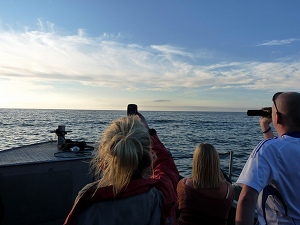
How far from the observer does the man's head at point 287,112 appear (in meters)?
1.71

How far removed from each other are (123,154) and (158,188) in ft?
1.11

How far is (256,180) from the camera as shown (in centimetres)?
156

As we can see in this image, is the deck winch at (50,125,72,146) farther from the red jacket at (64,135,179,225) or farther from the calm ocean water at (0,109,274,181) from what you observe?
the red jacket at (64,135,179,225)

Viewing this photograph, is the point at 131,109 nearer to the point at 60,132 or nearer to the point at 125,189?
the point at 125,189

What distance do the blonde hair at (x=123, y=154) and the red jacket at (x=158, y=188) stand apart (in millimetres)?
50

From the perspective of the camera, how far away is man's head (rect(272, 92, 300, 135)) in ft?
5.59

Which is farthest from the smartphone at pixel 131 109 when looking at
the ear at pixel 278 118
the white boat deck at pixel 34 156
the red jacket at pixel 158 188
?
the white boat deck at pixel 34 156

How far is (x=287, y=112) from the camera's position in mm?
1729

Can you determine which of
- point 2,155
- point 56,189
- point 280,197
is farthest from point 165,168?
point 2,155

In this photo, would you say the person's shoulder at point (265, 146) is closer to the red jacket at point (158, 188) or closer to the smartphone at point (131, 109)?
the red jacket at point (158, 188)

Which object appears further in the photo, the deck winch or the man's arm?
the deck winch

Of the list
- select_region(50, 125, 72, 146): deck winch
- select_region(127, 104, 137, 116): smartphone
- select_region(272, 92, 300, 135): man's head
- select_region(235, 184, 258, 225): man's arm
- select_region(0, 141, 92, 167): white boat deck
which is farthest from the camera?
select_region(50, 125, 72, 146): deck winch

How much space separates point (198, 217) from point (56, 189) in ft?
8.14

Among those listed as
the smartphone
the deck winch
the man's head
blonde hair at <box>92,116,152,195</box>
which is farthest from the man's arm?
the deck winch
